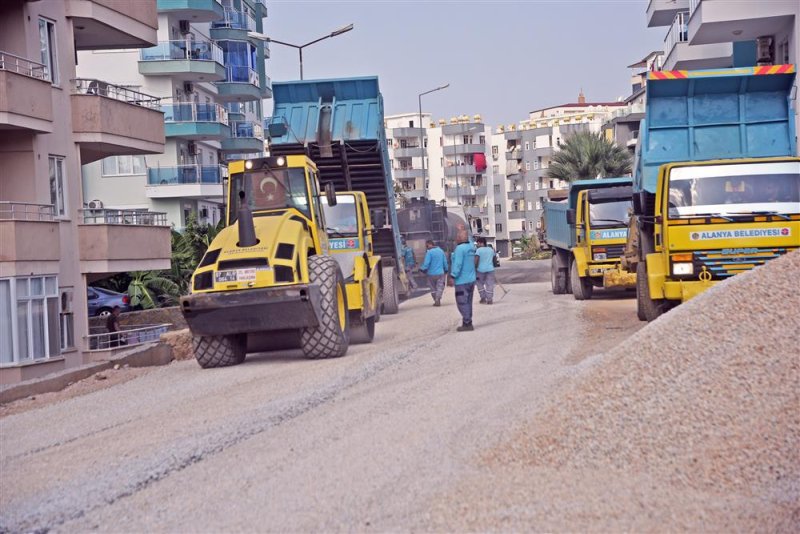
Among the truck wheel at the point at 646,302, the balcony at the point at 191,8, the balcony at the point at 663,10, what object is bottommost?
the truck wheel at the point at 646,302

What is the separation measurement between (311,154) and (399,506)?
16972 mm

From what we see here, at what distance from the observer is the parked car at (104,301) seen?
33.7 meters

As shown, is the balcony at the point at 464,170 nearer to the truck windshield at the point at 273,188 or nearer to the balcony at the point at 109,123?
the balcony at the point at 109,123

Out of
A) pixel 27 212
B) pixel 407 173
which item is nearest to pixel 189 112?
pixel 27 212

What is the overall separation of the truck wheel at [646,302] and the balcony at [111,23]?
13.7 metres

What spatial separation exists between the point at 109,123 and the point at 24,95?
3.35 m

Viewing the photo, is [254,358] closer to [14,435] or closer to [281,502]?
[14,435]

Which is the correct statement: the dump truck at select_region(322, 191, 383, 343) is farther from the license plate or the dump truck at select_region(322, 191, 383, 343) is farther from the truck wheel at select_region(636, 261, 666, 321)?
the truck wheel at select_region(636, 261, 666, 321)

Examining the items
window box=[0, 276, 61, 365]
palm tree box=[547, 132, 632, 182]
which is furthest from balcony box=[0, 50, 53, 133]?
palm tree box=[547, 132, 632, 182]

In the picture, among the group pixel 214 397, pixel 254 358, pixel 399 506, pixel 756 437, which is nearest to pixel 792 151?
pixel 254 358

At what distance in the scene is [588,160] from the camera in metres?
65.0

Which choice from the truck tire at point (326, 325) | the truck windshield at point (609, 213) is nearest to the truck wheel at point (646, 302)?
the truck tire at point (326, 325)

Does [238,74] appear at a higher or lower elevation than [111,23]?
higher

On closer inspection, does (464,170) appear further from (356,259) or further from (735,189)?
(735,189)
